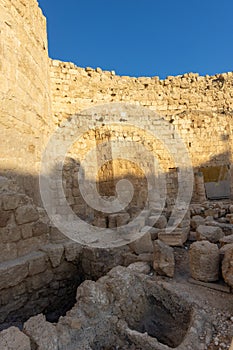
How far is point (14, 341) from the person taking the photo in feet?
6.25

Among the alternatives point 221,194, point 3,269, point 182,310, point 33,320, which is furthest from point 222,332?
point 221,194

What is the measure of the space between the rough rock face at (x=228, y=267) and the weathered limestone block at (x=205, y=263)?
148 millimetres

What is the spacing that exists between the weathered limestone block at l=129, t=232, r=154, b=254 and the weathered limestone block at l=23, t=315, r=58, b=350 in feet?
6.75

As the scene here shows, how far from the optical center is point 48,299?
3854mm

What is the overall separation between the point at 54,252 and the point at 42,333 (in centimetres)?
193

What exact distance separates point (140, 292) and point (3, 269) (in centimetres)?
193

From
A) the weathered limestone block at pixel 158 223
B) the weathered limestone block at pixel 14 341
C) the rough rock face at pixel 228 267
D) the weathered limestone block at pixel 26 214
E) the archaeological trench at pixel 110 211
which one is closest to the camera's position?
the weathered limestone block at pixel 14 341

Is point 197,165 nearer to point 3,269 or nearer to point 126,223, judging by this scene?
point 126,223

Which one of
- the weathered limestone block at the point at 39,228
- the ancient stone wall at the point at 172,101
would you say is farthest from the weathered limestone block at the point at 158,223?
the ancient stone wall at the point at 172,101

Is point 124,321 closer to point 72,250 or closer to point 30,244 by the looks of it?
point 72,250

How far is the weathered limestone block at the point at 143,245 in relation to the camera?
12.9ft

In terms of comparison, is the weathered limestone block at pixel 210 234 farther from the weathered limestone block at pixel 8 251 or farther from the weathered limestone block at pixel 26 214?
the weathered limestone block at pixel 8 251

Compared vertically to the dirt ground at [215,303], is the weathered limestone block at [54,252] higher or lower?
higher

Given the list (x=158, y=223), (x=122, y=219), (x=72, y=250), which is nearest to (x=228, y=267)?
(x=158, y=223)
